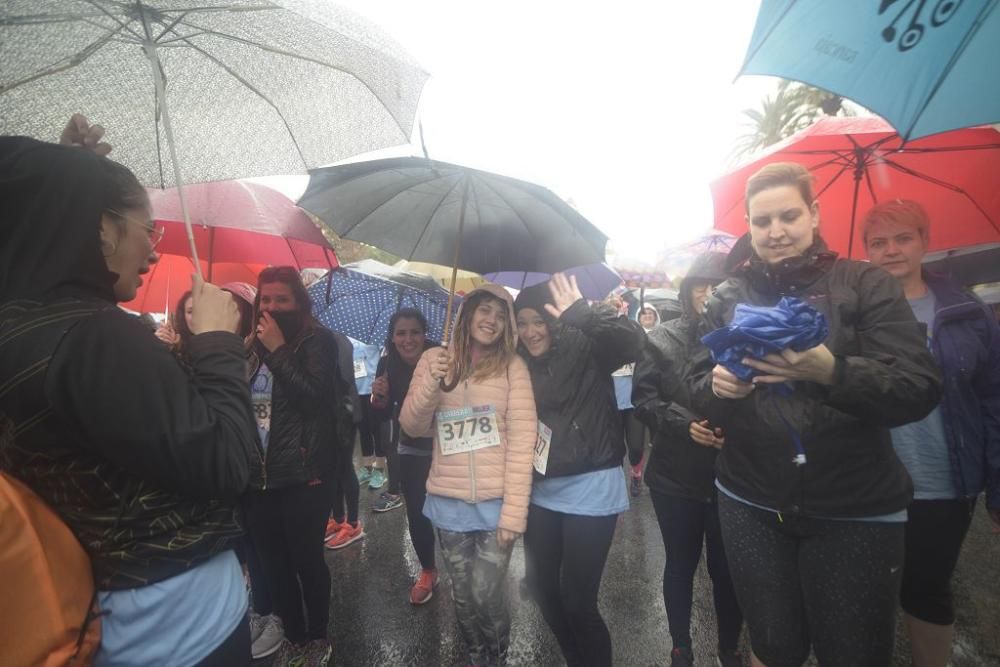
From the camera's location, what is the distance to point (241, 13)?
176cm

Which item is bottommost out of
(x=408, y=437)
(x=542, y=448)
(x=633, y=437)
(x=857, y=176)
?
(x=633, y=437)

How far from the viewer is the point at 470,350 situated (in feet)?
9.34

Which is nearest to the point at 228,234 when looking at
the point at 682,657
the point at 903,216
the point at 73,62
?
the point at 73,62

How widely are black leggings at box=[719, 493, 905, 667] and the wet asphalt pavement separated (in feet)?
4.66

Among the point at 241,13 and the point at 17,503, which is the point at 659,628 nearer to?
the point at 17,503

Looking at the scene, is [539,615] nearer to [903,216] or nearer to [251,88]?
[903,216]

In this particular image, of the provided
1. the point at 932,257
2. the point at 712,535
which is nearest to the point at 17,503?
the point at 712,535

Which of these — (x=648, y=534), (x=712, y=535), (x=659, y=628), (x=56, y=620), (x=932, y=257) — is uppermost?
(x=932, y=257)

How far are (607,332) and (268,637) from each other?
304 centimetres

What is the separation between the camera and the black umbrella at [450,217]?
2621 millimetres

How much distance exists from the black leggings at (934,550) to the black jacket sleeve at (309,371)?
3.17 metres

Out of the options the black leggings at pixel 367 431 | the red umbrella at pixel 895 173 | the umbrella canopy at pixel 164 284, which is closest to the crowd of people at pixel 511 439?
the red umbrella at pixel 895 173

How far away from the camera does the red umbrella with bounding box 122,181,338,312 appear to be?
2932 mm

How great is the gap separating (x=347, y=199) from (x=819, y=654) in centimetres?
304
